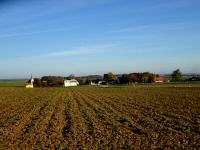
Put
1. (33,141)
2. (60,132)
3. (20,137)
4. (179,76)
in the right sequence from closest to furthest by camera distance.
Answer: (33,141) → (20,137) → (60,132) → (179,76)

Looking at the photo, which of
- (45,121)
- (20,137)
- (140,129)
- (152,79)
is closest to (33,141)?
(20,137)

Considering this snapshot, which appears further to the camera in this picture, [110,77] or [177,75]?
[110,77]

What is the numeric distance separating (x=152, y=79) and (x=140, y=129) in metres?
130

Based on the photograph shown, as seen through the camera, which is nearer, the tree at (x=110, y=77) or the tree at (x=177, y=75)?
the tree at (x=177, y=75)

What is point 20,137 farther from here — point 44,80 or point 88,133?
point 44,80

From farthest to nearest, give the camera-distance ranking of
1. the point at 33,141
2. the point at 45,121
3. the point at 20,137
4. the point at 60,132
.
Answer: the point at 45,121 < the point at 60,132 < the point at 20,137 < the point at 33,141

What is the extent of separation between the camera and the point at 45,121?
2005 cm

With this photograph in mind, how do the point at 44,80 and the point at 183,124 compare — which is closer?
the point at 183,124

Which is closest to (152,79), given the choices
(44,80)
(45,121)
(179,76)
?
(179,76)

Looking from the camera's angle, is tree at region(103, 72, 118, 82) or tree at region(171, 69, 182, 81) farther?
tree at region(103, 72, 118, 82)

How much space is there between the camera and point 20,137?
1490 centimetres

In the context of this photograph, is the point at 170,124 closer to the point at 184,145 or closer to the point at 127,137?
the point at 127,137

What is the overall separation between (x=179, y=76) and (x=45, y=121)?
13947cm

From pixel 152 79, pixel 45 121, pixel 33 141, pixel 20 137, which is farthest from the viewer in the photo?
pixel 152 79
